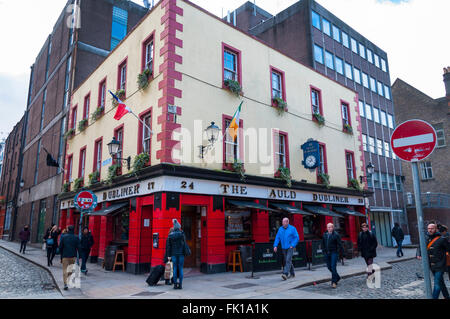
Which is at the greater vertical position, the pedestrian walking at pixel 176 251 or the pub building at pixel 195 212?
the pub building at pixel 195 212

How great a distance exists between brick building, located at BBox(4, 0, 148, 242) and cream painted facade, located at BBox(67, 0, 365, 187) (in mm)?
6087

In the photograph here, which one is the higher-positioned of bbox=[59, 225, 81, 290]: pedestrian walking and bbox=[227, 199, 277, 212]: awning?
bbox=[227, 199, 277, 212]: awning

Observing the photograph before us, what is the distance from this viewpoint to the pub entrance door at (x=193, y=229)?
1405cm

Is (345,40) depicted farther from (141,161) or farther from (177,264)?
(177,264)

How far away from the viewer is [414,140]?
4.75 meters

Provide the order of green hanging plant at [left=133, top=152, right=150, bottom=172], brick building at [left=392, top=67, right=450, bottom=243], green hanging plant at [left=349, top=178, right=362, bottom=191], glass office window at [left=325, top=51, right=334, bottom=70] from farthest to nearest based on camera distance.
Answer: brick building at [left=392, top=67, right=450, bottom=243], glass office window at [left=325, top=51, right=334, bottom=70], green hanging plant at [left=349, top=178, right=362, bottom=191], green hanging plant at [left=133, top=152, right=150, bottom=172]

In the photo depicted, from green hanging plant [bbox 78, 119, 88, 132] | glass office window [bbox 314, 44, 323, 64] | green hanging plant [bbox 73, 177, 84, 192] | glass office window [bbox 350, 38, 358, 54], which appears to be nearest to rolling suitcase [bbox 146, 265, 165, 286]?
green hanging plant [bbox 73, 177, 84, 192]

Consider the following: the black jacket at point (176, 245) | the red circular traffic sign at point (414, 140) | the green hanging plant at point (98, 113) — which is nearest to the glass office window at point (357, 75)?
the green hanging plant at point (98, 113)

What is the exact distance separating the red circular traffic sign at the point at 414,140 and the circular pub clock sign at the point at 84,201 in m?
9.75

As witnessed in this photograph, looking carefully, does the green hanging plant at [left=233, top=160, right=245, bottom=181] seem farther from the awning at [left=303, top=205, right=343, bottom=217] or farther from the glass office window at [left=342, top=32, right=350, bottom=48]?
the glass office window at [left=342, top=32, right=350, bottom=48]

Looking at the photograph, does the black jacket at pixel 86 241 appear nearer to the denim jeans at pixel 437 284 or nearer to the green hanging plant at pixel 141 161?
the green hanging plant at pixel 141 161

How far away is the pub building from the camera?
12.1 m

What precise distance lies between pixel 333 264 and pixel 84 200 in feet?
27.1

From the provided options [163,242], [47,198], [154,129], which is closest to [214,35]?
[154,129]
